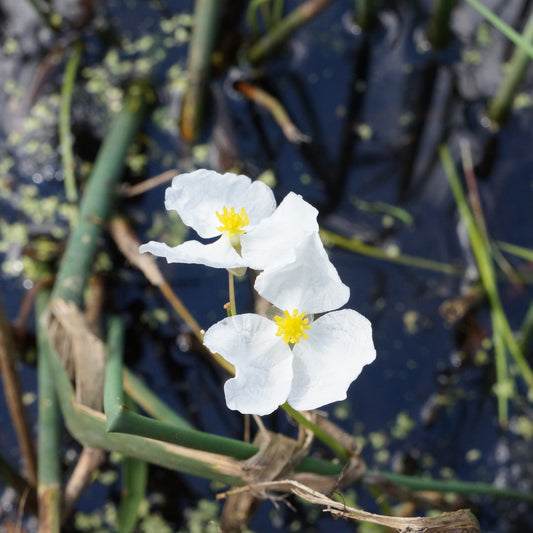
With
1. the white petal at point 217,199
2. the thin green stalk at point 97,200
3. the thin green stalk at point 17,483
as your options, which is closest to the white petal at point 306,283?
the white petal at point 217,199

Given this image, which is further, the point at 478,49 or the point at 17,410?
A: the point at 478,49

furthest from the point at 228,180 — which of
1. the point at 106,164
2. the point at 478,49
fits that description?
the point at 478,49

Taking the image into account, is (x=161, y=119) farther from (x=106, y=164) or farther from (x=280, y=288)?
(x=280, y=288)

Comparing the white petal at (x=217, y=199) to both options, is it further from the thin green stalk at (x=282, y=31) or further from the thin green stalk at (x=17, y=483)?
the thin green stalk at (x=282, y=31)

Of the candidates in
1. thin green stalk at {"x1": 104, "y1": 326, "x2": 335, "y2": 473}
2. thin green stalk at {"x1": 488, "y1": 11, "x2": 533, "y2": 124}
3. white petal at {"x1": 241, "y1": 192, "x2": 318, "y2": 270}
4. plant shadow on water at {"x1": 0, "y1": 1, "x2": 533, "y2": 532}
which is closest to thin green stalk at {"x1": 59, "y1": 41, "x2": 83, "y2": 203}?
plant shadow on water at {"x1": 0, "y1": 1, "x2": 533, "y2": 532}

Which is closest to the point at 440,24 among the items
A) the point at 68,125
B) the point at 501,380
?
the point at 501,380
